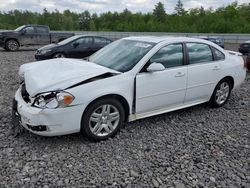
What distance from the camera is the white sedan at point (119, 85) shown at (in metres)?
3.22

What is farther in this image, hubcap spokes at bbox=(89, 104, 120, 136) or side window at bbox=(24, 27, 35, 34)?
side window at bbox=(24, 27, 35, 34)

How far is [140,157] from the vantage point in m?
3.24

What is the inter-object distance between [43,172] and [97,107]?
1.06 metres

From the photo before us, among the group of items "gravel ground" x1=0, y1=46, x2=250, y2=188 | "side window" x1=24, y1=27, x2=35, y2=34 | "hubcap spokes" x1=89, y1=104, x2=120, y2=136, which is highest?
"side window" x1=24, y1=27, x2=35, y2=34

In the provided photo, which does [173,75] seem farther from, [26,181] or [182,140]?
[26,181]

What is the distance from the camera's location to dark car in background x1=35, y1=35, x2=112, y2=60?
1020 centimetres

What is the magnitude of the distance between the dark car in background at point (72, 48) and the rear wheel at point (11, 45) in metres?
5.25

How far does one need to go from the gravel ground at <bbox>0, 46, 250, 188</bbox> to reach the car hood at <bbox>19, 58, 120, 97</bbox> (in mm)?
802

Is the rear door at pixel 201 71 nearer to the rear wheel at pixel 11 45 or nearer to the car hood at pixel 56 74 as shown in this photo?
the car hood at pixel 56 74

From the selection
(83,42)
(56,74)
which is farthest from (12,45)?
(56,74)

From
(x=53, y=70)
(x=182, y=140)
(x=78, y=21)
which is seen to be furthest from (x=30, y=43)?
(x=78, y=21)

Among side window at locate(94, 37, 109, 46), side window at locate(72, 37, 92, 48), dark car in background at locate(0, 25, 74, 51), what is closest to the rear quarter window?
side window at locate(72, 37, 92, 48)

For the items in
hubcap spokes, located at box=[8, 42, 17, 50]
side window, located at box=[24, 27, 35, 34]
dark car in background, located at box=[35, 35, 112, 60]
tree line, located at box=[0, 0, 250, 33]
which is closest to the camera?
dark car in background, located at box=[35, 35, 112, 60]

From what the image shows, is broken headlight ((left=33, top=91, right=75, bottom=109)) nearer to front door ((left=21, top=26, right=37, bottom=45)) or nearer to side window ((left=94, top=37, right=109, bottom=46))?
side window ((left=94, top=37, right=109, bottom=46))
